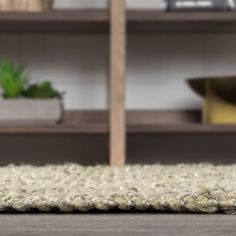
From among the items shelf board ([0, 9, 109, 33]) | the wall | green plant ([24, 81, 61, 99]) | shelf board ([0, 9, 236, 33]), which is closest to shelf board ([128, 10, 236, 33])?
shelf board ([0, 9, 236, 33])

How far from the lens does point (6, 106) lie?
1852 mm

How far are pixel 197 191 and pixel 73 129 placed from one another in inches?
48.8

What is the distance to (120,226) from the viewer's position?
1.74 feet

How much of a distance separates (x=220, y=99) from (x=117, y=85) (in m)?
0.36

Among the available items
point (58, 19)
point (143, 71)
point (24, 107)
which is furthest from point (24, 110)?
point (143, 71)

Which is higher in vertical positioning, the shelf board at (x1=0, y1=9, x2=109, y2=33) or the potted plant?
the shelf board at (x1=0, y1=9, x2=109, y2=33)

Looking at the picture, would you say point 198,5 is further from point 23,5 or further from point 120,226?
point 120,226

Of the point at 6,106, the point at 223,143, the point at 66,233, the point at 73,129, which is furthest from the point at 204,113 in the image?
the point at 66,233

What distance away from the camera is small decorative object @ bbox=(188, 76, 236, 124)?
187 cm

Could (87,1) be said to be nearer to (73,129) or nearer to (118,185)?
(73,129)

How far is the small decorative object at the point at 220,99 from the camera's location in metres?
1.87

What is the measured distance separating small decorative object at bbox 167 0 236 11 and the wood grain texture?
17 centimetres

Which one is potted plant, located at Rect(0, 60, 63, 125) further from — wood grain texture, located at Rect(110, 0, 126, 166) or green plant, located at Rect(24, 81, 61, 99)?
wood grain texture, located at Rect(110, 0, 126, 166)

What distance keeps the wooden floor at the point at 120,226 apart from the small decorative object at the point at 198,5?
53.6 inches
